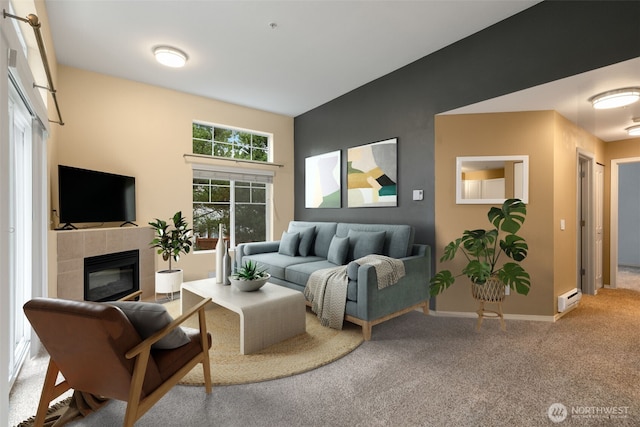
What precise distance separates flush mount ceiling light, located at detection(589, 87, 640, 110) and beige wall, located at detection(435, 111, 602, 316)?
381mm

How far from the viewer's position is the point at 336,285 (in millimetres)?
3014

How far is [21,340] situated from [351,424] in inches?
109

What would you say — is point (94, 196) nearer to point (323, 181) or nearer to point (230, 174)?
point (230, 174)

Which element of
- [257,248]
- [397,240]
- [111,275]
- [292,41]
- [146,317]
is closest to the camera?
[146,317]

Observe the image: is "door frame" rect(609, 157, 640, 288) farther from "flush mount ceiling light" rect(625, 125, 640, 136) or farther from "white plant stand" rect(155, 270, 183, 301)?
"white plant stand" rect(155, 270, 183, 301)

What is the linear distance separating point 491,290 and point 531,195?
1164 millimetres

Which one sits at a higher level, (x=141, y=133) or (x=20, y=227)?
(x=141, y=133)

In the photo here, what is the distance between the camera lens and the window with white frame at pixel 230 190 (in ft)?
16.2

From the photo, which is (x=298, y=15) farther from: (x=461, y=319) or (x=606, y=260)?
(x=606, y=260)

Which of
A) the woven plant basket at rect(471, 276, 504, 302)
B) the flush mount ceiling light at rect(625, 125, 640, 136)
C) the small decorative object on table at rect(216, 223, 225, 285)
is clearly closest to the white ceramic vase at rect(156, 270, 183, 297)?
the small decorative object on table at rect(216, 223, 225, 285)

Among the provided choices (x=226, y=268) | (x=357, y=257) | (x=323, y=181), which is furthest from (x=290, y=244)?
(x=226, y=268)

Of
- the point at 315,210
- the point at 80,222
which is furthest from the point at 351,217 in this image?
the point at 80,222

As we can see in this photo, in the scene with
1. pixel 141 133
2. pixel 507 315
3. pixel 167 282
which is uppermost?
pixel 141 133

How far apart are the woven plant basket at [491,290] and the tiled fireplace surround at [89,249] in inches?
162
